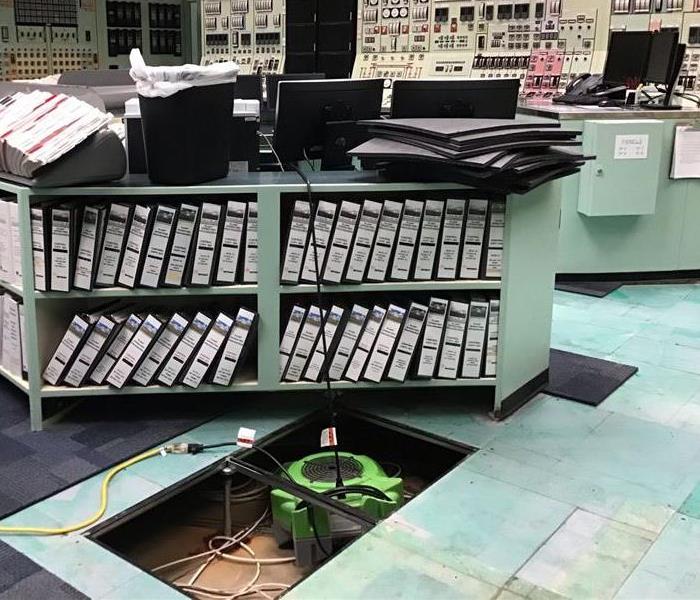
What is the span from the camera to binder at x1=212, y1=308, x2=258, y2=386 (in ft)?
8.68

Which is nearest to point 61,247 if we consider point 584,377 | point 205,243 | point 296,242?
point 205,243

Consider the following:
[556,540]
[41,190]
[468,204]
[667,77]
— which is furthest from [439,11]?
[556,540]

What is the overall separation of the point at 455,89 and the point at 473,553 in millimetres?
1775

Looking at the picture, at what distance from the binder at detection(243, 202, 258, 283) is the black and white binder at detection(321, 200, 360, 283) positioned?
24 cm

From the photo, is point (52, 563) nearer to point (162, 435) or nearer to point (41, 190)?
point (162, 435)

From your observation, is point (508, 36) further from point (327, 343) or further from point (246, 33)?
point (327, 343)

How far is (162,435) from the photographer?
264cm

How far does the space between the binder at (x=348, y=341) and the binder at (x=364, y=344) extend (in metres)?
0.02

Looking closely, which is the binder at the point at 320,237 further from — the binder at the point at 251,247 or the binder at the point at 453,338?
the binder at the point at 453,338

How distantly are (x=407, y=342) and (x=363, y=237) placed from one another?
385 mm

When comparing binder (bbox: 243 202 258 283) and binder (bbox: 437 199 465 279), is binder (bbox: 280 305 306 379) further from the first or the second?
binder (bbox: 437 199 465 279)

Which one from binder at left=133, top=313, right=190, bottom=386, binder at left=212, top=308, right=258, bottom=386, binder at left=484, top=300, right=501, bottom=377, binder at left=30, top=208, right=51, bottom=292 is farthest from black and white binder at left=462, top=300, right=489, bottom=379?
binder at left=30, top=208, right=51, bottom=292

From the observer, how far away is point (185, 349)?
266 cm

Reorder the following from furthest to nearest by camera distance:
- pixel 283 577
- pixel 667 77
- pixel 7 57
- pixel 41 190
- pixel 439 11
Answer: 1. pixel 7 57
2. pixel 439 11
3. pixel 667 77
4. pixel 41 190
5. pixel 283 577
